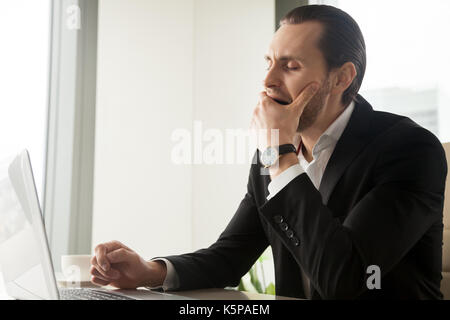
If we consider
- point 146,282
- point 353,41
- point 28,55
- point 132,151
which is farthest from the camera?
point 132,151

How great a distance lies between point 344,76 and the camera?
1.17 metres

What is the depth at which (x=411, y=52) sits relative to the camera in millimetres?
2350

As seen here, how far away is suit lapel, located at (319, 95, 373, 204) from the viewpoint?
99 cm

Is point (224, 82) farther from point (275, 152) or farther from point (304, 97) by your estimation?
point (275, 152)

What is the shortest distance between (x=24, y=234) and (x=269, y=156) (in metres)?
0.49

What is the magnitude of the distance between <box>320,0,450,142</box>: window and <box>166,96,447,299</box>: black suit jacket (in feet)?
4.30

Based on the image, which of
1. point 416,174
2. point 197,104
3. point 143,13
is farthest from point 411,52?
point 416,174

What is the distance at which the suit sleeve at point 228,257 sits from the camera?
975mm

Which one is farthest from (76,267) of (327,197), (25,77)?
(25,77)

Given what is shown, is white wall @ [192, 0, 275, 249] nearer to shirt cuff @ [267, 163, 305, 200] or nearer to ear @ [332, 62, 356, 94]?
ear @ [332, 62, 356, 94]

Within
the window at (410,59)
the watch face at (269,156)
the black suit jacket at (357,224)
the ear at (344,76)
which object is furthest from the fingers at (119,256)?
the window at (410,59)

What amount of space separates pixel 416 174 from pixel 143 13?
209 cm

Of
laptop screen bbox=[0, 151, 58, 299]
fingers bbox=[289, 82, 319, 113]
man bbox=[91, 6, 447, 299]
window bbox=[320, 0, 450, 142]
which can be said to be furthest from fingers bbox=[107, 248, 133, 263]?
window bbox=[320, 0, 450, 142]
